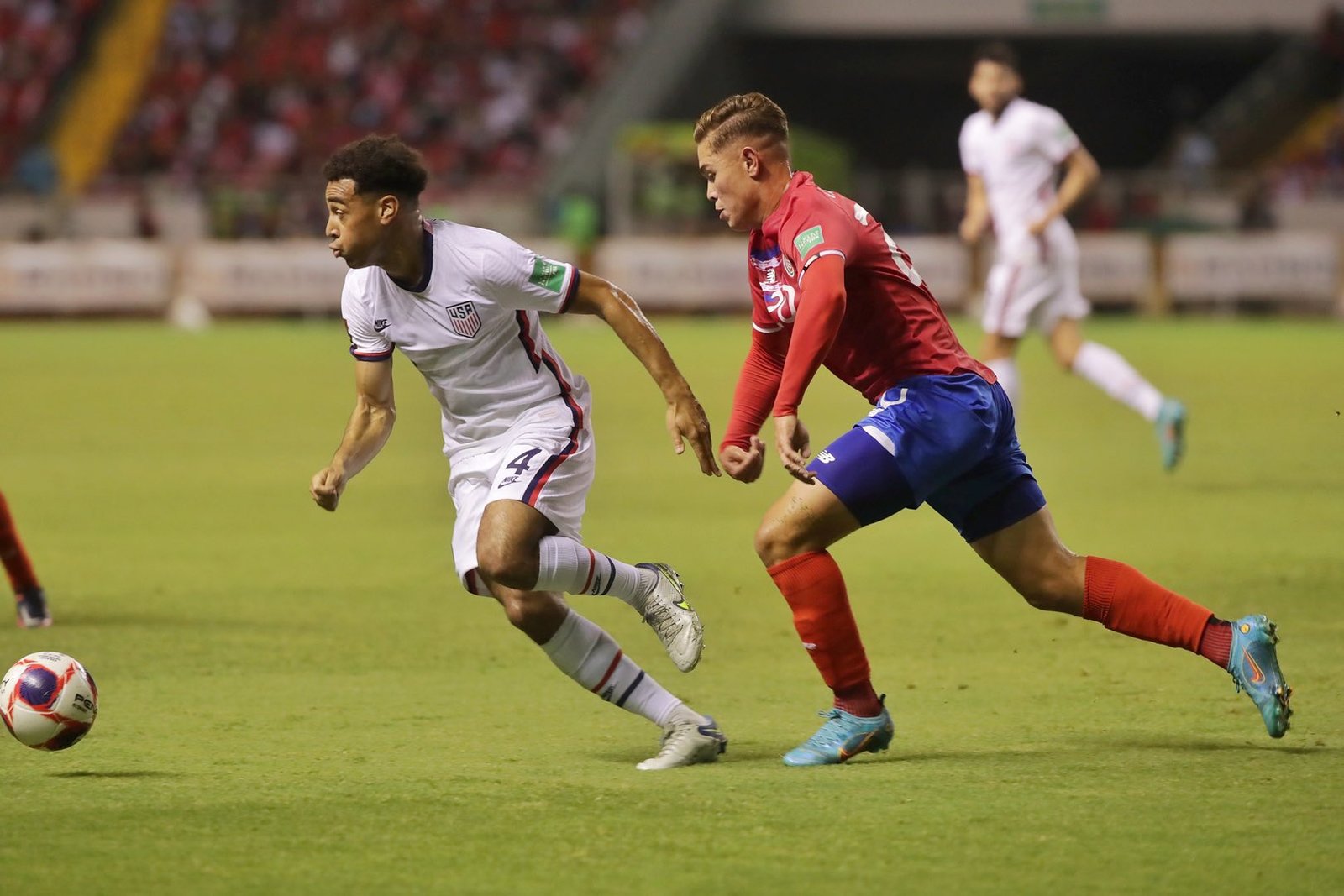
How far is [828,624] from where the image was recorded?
5.66 m

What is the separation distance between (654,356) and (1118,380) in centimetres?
698

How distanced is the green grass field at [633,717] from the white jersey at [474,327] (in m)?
1.04

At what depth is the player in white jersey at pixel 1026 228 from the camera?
12.4 metres

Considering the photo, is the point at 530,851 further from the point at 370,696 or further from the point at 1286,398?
the point at 1286,398

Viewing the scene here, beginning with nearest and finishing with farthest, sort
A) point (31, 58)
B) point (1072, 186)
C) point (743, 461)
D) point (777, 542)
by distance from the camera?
point (743, 461)
point (777, 542)
point (1072, 186)
point (31, 58)

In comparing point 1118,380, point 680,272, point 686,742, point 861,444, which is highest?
point 861,444

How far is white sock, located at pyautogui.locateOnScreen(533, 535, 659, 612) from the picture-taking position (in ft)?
19.0

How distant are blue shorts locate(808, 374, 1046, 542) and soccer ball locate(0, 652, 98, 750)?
2.29 m

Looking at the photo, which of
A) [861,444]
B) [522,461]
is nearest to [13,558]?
[522,461]

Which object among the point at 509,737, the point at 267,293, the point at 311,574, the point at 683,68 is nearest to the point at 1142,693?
the point at 509,737

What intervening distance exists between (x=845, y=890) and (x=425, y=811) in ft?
4.25

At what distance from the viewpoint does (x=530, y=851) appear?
15.6 ft

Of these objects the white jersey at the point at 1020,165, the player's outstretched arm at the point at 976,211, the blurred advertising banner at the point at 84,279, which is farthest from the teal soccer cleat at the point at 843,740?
the blurred advertising banner at the point at 84,279

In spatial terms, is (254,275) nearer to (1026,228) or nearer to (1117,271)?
(1117,271)
